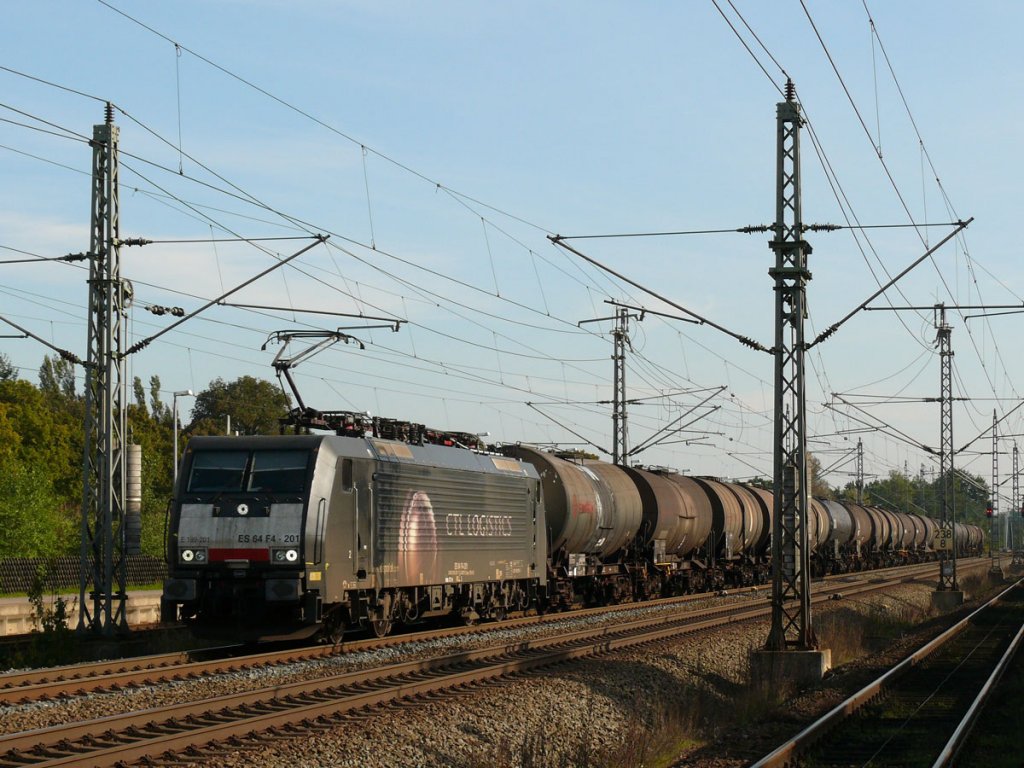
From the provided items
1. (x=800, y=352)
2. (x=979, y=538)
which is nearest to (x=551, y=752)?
(x=800, y=352)

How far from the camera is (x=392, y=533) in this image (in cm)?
2275

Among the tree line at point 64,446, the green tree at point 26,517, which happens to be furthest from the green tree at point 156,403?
the green tree at point 26,517

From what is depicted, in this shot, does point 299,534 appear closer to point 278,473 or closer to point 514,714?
point 278,473

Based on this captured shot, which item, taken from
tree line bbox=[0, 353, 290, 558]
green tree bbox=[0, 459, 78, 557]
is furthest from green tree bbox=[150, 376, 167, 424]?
green tree bbox=[0, 459, 78, 557]

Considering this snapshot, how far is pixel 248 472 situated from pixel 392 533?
3.14m

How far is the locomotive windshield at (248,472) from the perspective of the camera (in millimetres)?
20422

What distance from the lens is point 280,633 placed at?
2019 centimetres

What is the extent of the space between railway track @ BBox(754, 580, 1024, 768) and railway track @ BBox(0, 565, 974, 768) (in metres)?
4.82

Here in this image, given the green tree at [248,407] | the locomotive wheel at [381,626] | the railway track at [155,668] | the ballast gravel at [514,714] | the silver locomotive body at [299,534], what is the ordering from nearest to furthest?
the ballast gravel at [514,714]
the railway track at [155,668]
the silver locomotive body at [299,534]
the locomotive wheel at [381,626]
the green tree at [248,407]

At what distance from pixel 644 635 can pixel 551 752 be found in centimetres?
1196

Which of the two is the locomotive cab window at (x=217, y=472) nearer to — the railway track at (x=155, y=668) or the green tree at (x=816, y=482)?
the railway track at (x=155, y=668)

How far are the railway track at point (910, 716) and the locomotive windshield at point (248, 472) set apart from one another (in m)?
8.94

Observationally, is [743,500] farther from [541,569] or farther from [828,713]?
[828,713]

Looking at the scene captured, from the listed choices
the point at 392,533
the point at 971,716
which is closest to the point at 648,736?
the point at 971,716
